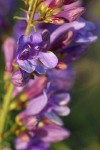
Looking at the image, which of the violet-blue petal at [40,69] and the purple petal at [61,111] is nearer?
the violet-blue petal at [40,69]

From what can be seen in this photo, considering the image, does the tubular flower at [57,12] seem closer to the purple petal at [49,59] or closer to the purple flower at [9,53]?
the purple petal at [49,59]

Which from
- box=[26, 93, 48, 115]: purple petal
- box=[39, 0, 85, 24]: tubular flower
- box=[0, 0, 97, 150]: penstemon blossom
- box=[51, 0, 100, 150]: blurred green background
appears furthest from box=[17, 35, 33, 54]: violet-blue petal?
box=[51, 0, 100, 150]: blurred green background

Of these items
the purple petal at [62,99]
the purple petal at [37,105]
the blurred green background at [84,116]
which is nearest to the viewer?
the purple petal at [37,105]

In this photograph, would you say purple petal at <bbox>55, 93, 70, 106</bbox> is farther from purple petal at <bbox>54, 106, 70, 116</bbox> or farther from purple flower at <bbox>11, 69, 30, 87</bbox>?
purple flower at <bbox>11, 69, 30, 87</bbox>

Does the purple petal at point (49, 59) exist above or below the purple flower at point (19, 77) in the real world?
above

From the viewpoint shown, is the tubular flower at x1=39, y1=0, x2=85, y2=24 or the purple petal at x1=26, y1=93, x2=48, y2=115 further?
the purple petal at x1=26, y1=93, x2=48, y2=115

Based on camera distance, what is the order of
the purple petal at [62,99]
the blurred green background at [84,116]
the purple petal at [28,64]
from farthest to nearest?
the blurred green background at [84,116] < the purple petal at [62,99] < the purple petal at [28,64]

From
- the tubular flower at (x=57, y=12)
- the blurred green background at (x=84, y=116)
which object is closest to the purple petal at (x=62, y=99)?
the tubular flower at (x=57, y=12)

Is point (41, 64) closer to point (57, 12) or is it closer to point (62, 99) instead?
point (57, 12)
